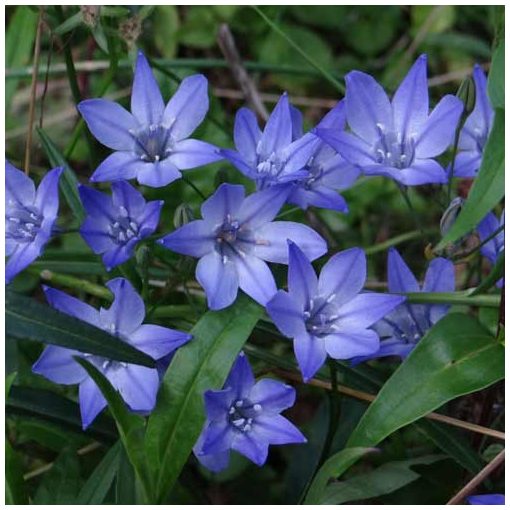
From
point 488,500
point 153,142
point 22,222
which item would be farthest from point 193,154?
point 488,500

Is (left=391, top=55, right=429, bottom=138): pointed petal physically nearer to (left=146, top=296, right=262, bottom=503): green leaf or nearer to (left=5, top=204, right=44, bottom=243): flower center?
(left=146, top=296, right=262, bottom=503): green leaf

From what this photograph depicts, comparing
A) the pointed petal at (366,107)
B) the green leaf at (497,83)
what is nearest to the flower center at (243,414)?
the pointed petal at (366,107)

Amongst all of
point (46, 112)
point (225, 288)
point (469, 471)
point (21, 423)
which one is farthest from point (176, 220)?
point (46, 112)

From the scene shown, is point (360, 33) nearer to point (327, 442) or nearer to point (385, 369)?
point (385, 369)

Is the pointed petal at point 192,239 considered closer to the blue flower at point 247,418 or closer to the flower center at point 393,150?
the blue flower at point 247,418

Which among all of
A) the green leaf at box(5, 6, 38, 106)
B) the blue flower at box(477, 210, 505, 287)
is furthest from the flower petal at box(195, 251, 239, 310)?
the green leaf at box(5, 6, 38, 106)
